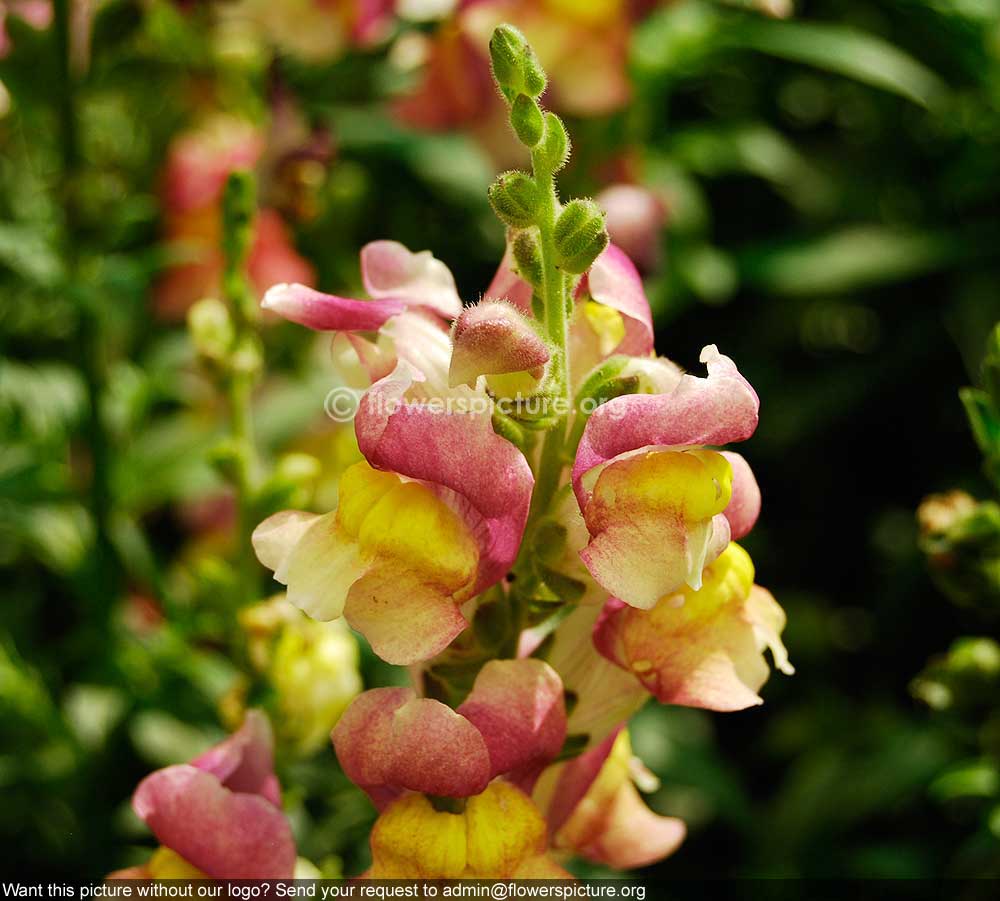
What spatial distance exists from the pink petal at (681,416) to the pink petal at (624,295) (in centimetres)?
11

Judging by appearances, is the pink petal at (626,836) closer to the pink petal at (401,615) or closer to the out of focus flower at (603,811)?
the out of focus flower at (603,811)

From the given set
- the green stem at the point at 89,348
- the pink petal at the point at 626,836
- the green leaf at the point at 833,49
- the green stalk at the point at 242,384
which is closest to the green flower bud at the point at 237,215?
the green stalk at the point at 242,384

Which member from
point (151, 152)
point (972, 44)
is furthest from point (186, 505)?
point (972, 44)

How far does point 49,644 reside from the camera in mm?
1747

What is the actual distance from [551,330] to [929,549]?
16.3 inches

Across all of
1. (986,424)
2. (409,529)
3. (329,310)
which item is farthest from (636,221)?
(409,529)

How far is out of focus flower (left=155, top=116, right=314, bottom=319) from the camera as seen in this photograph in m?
1.84

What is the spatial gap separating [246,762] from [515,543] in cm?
27

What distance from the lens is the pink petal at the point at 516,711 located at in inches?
31.3

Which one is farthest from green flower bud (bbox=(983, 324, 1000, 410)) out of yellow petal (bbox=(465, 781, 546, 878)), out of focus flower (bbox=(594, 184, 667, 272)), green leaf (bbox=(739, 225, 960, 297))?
green leaf (bbox=(739, 225, 960, 297))

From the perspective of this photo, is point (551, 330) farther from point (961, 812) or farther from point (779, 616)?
point (961, 812)

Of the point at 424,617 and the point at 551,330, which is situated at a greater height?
the point at 551,330

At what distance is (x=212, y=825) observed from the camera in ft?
2.84

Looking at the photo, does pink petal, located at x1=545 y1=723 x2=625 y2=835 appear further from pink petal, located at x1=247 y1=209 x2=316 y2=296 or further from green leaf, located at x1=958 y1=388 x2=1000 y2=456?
pink petal, located at x1=247 y1=209 x2=316 y2=296
